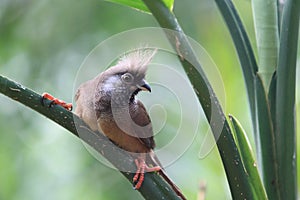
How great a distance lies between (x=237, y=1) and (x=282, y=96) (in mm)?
1390

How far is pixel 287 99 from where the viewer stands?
93cm

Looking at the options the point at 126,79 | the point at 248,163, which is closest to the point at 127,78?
the point at 126,79

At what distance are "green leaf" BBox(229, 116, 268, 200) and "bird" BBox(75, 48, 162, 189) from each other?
1.09 ft

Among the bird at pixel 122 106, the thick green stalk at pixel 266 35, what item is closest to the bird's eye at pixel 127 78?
the bird at pixel 122 106

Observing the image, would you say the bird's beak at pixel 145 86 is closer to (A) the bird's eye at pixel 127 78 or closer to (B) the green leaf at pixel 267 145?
(A) the bird's eye at pixel 127 78

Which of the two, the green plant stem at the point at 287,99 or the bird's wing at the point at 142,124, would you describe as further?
the bird's wing at the point at 142,124

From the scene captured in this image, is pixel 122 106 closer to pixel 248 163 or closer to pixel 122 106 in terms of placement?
pixel 122 106

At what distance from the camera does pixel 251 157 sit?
2.83 feet

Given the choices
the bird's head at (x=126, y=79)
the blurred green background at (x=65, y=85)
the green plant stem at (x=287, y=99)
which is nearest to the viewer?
the green plant stem at (x=287, y=99)

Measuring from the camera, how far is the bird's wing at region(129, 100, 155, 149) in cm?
Answer: 122

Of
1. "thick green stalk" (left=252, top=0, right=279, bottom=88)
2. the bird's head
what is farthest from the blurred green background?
"thick green stalk" (left=252, top=0, right=279, bottom=88)

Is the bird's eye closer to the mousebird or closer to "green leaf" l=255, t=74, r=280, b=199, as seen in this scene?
the mousebird

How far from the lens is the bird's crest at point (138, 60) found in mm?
1156

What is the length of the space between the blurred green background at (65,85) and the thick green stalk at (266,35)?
0.79 meters
